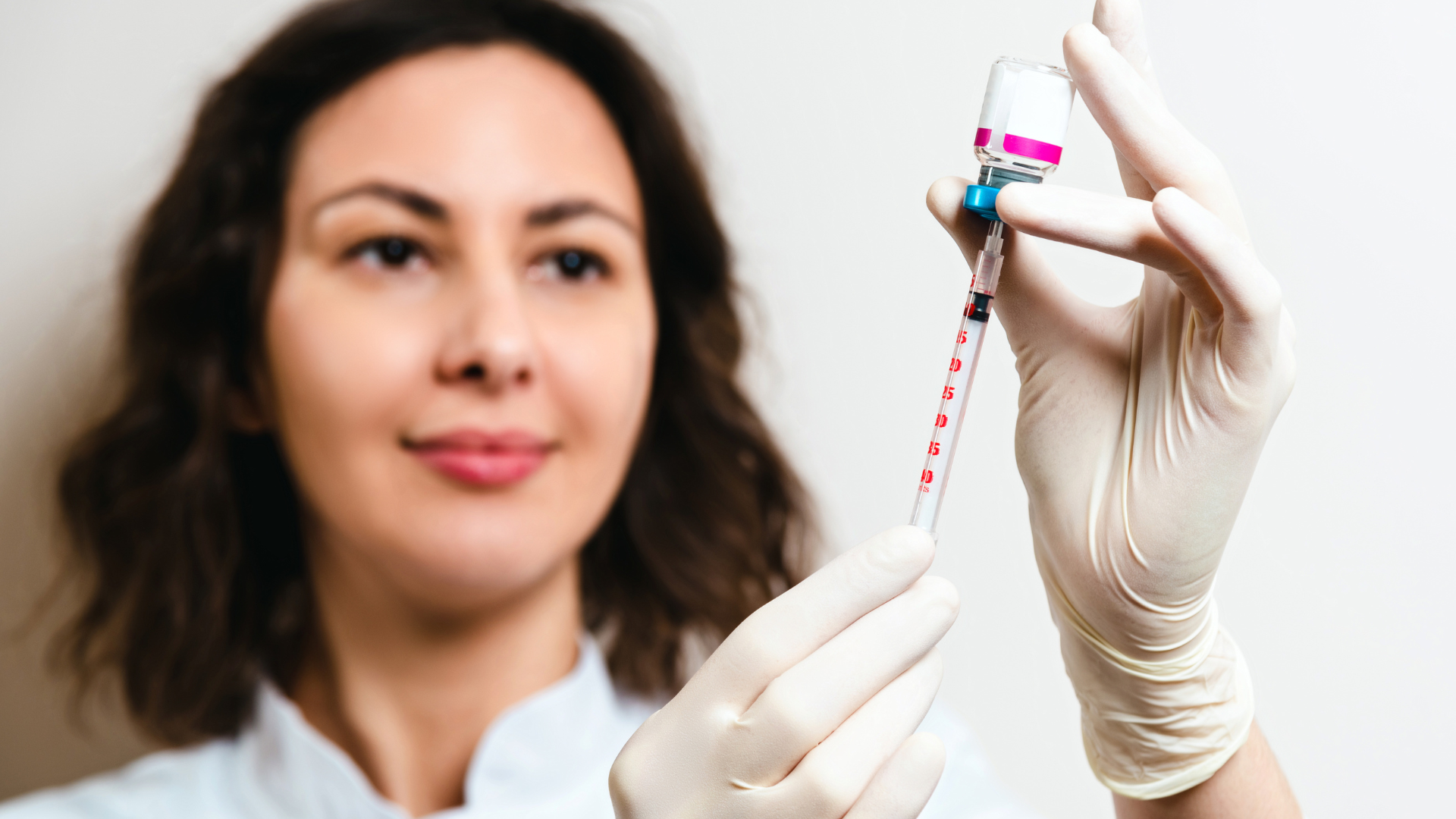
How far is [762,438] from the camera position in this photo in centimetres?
161

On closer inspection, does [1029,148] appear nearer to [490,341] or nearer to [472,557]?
[490,341]

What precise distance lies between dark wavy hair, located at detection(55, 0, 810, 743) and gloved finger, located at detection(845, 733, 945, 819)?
0.81 metres

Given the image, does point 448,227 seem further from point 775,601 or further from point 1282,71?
point 1282,71

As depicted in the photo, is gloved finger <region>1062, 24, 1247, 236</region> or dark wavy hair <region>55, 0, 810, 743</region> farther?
dark wavy hair <region>55, 0, 810, 743</region>

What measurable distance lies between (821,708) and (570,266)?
760mm

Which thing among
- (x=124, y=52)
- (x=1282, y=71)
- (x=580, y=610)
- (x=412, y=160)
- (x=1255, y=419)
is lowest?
(x=580, y=610)

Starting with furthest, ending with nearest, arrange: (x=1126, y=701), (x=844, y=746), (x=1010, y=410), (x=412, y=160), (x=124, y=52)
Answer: (x=124, y=52)
(x=1010, y=410)
(x=412, y=160)
(x=1126, y=701)
(x=844, y=746)

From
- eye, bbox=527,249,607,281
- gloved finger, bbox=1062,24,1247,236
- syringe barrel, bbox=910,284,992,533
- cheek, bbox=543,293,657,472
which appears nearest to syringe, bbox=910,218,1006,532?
syringe barrel, bbox=910,284,992,533

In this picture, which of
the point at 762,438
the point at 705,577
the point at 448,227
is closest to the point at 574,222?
the point at 448,227

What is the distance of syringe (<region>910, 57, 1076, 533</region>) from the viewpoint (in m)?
0.75

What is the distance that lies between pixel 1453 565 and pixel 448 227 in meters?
1.37

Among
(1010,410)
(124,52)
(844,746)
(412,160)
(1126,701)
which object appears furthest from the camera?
(124,52)

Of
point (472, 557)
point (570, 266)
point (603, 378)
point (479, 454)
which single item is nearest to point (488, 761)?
point (472, 557)

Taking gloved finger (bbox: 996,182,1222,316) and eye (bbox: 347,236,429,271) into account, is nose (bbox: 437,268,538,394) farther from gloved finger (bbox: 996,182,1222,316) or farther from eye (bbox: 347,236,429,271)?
gloved finger (bbox: 996,182,1222,316)
